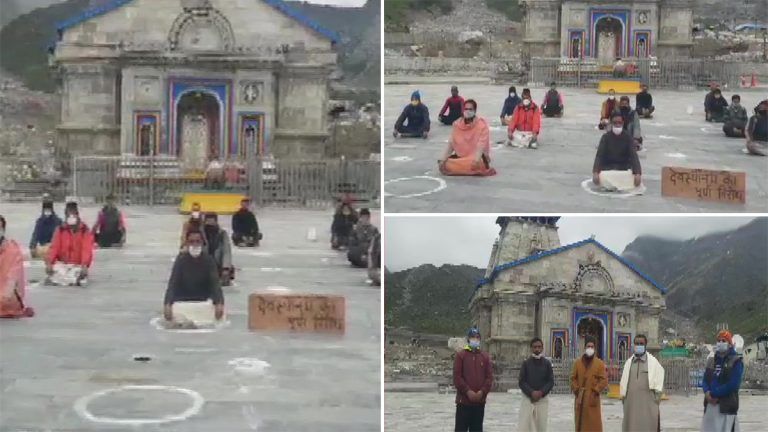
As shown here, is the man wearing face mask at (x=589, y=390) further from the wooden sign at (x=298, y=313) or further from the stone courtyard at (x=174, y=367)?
the wooden sign at (x=298, y=313)

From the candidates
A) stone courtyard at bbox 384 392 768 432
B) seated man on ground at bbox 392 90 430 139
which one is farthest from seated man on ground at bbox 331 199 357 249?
stone courtyard at bbox 384 392 768 432

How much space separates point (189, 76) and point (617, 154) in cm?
1906

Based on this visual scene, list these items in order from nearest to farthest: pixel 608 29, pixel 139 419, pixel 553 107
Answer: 1. pixel 139 419
2. pixel 553 107
3. pixel 608 29

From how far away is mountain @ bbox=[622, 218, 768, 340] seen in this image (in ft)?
39.9

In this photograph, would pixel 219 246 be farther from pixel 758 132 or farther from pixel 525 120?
pixel 758 132

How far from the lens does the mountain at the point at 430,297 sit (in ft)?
37.8

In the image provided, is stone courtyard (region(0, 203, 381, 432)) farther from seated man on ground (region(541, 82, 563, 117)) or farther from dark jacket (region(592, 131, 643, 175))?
seated man on ground (region(541, 82, 563, 117))

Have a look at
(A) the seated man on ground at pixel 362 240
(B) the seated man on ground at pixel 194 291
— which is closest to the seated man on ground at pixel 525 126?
(A) the seated man on ground at pixel 362 240

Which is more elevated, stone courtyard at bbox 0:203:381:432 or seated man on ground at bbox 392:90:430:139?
seated man on ground at bbox 392:90:430:139

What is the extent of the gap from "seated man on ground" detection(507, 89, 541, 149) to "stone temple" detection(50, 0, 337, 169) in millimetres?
14569

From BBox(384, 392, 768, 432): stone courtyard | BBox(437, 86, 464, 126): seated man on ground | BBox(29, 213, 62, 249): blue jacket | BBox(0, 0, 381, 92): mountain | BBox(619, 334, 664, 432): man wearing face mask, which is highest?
BBox(0, 0, 381, 92): mountain

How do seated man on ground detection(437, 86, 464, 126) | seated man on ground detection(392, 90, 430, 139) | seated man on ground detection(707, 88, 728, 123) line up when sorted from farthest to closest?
seated man on ground detection(707, 88, 728, 123) < seated man on ground detection(437, 86, 464, 126) < seated man on ground detection(392, 90, 430, 139)

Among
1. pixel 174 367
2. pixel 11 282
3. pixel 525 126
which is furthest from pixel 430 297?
pixel 525 126

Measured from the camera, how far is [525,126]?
15.3 metres
